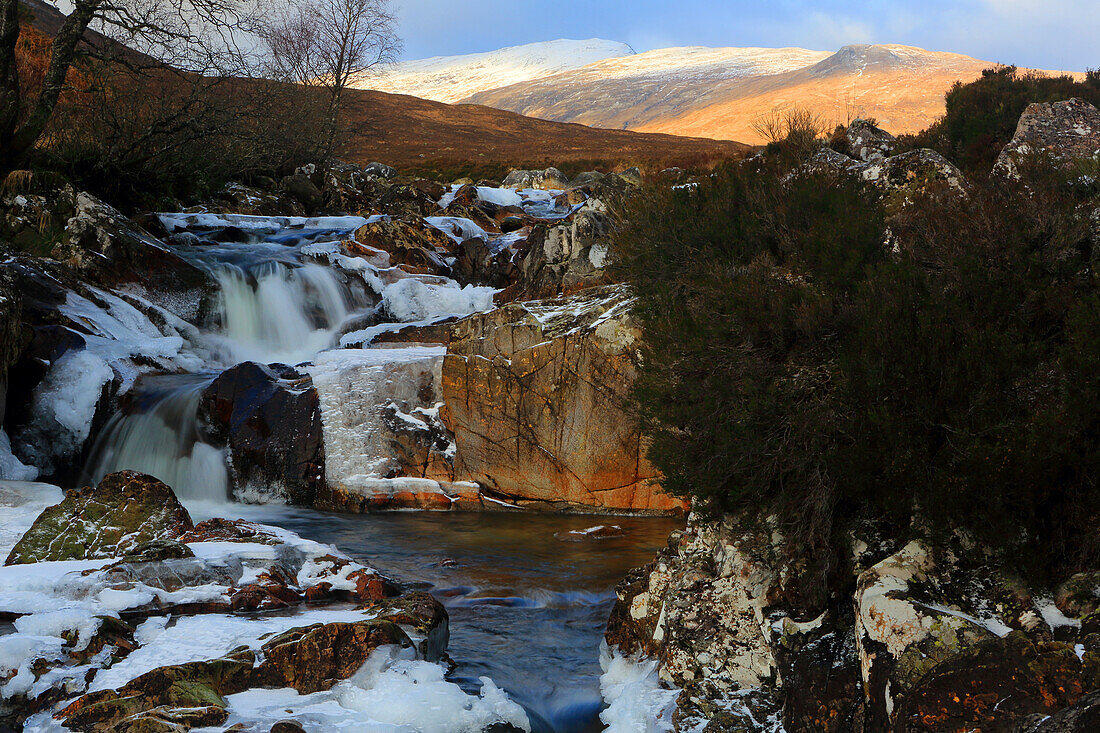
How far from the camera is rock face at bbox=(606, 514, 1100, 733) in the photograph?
9.98 feet

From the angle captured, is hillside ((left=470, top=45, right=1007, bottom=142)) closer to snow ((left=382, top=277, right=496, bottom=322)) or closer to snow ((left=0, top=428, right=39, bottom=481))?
snow ((left=382, top=277, right=496, bottom=322))

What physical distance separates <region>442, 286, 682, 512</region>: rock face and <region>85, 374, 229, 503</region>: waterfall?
9.80 ft

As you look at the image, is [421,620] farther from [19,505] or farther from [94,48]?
[94,48]

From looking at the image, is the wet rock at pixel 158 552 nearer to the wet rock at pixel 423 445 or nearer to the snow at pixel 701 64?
the wet rock at pixel 423 445

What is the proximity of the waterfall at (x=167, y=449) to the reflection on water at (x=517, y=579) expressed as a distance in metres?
0.70

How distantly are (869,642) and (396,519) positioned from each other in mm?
6485

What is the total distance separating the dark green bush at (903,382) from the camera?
3.56 metres

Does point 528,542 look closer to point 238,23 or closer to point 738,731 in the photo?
point 738,731

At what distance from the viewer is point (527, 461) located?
938 centimetres

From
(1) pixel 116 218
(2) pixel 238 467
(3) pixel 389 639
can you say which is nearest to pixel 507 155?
(1) pixel 116 218

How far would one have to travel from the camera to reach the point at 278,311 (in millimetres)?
13484

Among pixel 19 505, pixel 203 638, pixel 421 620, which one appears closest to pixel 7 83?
pixel 19 505

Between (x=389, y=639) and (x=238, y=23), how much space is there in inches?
556

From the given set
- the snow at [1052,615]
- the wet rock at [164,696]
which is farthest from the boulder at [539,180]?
the snow at [1052,615]
